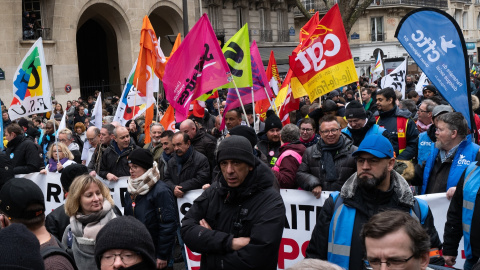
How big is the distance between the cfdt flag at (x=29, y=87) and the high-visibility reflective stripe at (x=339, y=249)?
6.17m

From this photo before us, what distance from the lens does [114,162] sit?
7566 mm

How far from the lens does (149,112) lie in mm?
9828

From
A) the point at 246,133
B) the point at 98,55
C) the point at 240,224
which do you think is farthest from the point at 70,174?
the point at 98,55

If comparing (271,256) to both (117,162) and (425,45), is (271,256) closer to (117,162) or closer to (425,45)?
(425,45)

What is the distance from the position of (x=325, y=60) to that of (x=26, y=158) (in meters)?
4.40

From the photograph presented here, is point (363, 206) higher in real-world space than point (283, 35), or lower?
lower

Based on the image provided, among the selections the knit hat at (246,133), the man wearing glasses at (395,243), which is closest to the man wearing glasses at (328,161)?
the knit hat at (246,133)

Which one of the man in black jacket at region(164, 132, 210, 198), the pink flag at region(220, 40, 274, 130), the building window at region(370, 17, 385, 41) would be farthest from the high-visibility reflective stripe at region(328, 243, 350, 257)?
the building window at region(370, 17, 385, 41)

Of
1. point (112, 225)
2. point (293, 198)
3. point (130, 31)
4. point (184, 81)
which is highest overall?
point (130, 31)

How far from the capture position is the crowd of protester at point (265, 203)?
301 cm

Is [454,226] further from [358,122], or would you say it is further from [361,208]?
[358,122]

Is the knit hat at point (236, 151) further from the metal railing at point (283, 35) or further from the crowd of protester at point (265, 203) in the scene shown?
the metal railing at point (283, 35)

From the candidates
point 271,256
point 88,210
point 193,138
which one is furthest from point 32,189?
point 193,138

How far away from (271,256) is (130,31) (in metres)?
26.1
